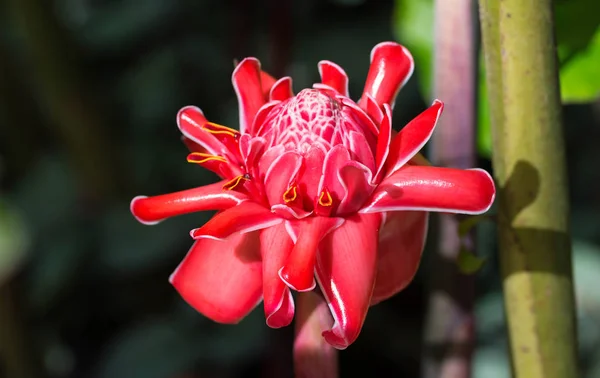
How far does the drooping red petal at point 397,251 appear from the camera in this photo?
1.17 ft

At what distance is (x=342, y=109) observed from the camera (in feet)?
1.15

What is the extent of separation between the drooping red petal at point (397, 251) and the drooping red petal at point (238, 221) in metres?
0.06

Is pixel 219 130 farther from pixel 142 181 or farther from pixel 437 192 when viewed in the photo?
pixel 142 181

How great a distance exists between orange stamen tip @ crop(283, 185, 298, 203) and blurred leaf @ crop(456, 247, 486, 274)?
0.12 m

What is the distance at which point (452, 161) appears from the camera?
43 centimetres

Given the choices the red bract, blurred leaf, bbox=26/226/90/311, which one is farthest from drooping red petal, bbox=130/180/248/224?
blurred leaf, bbox=26/226/90/311

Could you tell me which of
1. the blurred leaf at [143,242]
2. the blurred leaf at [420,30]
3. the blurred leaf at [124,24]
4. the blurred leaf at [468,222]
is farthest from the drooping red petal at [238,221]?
the blurred leaf at [124,24]

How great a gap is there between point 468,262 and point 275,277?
132mm

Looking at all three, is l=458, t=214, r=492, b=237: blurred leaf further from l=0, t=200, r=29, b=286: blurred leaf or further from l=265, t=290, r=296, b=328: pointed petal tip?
l=0, t=200, r=29, b=286: blurred leaf

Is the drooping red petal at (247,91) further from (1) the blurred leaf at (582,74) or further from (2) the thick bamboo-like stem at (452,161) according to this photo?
(1) the blurred leaf at (582,74)

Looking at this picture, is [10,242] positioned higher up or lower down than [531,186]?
lower down

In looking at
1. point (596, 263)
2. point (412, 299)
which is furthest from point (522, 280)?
point (412, 299)

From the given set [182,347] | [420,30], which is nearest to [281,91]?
[420,30]

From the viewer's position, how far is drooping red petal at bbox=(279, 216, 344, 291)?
301 millimetres
